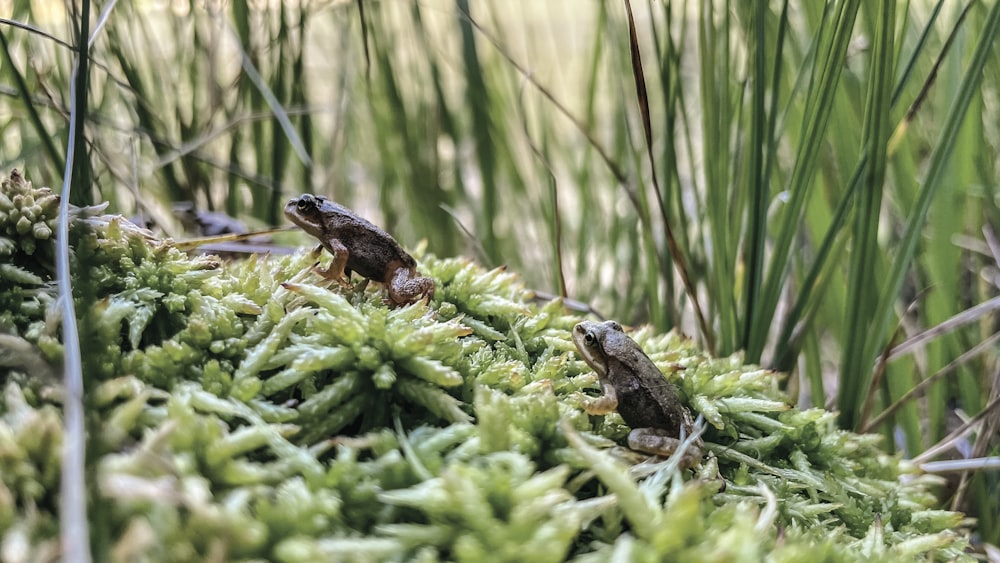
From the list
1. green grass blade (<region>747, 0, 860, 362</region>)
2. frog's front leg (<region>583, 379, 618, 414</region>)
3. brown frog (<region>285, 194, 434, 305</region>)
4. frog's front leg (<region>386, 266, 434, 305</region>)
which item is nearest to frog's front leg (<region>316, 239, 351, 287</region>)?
brown frog (<region>285, 194, 434, 305</region>)

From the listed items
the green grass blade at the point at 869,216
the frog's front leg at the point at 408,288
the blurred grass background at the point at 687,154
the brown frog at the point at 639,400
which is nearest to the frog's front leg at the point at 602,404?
the brown frog at the point at 639,400

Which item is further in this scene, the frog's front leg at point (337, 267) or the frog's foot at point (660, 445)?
the frog's front leg at point (337, 267)

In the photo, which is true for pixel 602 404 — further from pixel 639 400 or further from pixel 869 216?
pixel 869 216

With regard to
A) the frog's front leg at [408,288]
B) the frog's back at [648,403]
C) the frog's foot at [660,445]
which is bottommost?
the frog's foot at [660,445]

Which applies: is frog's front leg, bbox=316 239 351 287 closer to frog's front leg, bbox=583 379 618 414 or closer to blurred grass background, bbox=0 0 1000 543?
blurred grass background, bbox=0 0 1000 543

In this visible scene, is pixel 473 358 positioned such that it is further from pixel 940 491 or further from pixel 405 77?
pixel 405 77

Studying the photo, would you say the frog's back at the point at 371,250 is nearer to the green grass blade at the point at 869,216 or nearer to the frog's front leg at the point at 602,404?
the frog's front leg at the point at 602,404

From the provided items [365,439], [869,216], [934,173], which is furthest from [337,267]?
[934,173]
